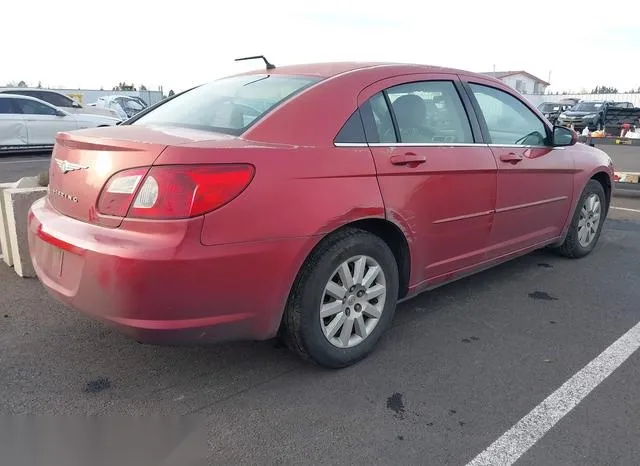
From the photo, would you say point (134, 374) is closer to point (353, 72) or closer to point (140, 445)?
point (140, 445)

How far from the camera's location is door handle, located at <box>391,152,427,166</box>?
3070 millimetres

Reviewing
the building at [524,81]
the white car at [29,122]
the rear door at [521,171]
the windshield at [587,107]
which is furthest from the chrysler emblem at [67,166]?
the building at [524,81]

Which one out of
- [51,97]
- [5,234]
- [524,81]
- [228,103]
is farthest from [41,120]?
[524,81]

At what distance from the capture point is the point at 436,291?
4.27m

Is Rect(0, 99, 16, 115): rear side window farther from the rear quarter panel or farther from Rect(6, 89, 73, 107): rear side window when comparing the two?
the rear quarter panel

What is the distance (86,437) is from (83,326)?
1213 mm

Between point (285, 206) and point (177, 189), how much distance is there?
0.50 meters

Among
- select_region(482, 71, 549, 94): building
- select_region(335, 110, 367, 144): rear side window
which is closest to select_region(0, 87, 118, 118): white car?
select_region(335, 110, 367, 144): rear side window

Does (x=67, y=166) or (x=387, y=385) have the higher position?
(x=67, y=166)

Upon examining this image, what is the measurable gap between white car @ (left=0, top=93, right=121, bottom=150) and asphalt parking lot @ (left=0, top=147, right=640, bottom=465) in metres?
10.5

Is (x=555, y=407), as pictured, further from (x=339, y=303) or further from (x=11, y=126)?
(x=11, y=126)

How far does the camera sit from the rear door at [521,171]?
3.88 meters

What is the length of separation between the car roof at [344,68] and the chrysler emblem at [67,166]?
139 cm

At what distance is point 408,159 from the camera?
3139mm
